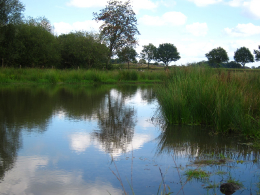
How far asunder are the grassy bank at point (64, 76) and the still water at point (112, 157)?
16.3 metres

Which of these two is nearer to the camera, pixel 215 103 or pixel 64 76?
pixel 215 103

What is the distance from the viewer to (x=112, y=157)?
387cm

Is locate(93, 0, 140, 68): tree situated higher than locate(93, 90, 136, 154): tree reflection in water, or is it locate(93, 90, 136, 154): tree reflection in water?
locate(93, 0, 140, 68): tree

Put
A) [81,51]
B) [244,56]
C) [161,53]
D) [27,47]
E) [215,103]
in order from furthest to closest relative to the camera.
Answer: [161,53]
[244,56]
[81,51]
[27,47]
[215,103]

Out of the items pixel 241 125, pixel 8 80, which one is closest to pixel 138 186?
pixel 241 125

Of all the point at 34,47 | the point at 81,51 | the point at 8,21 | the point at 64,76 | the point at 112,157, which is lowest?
the point at 112,157

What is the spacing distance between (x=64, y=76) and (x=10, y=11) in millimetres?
9545

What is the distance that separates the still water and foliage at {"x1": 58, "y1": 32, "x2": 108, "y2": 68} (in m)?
27.1

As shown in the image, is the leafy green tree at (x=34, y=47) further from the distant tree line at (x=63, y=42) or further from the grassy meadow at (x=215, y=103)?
the grassy meadow at (x=215, y=103)

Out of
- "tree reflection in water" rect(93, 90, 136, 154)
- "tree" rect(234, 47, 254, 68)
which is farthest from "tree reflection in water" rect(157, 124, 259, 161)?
"tree" rect(234, 47, 254, 68)

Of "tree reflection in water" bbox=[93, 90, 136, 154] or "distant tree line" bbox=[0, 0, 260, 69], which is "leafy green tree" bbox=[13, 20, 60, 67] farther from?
"tree reflection in water" bbox=[93, 90, 136, 154]

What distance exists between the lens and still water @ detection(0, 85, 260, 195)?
342 centimetres

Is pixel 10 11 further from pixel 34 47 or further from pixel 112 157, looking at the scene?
pixel 112 157

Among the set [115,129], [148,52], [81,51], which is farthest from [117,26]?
[148,52]
